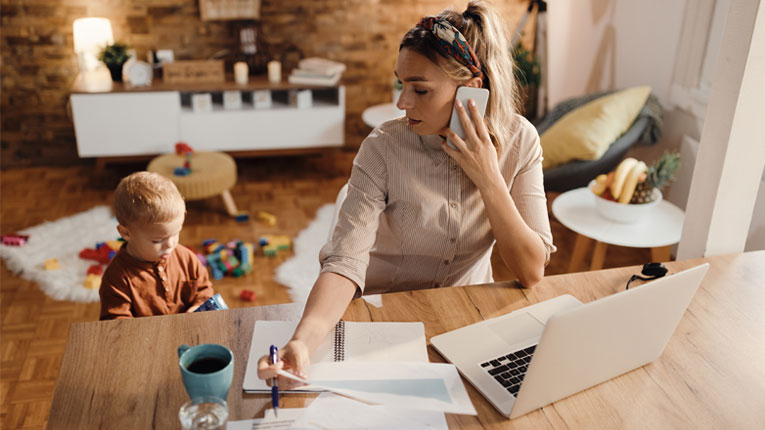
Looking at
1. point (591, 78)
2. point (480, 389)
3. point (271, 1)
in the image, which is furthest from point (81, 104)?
point (480, 389)

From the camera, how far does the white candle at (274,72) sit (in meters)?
4.07

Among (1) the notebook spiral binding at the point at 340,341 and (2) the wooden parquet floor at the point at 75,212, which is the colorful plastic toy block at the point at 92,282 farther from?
(1) the notebook spiral binding at the point at 340,341

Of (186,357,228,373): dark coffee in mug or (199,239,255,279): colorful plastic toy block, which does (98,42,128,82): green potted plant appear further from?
(186,357,228,373): dark coffee in mug

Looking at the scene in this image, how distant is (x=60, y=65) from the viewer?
13.5 feet

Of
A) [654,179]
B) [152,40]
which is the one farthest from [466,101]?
[152,40]

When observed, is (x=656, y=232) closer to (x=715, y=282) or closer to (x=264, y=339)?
(x=715, y=282)

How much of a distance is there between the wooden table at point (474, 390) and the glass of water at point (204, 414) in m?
0.10

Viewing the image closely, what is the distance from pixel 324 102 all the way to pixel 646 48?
194cm

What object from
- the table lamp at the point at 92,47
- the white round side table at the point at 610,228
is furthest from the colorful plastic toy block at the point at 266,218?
the white round side table at the point at 610,228

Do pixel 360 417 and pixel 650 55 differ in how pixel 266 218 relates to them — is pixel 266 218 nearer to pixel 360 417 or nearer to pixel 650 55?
pixel 650 55

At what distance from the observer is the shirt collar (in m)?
1.57

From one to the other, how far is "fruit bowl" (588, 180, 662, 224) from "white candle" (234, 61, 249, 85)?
2309 mm

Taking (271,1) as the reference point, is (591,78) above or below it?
below

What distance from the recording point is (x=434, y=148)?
1.58 m
